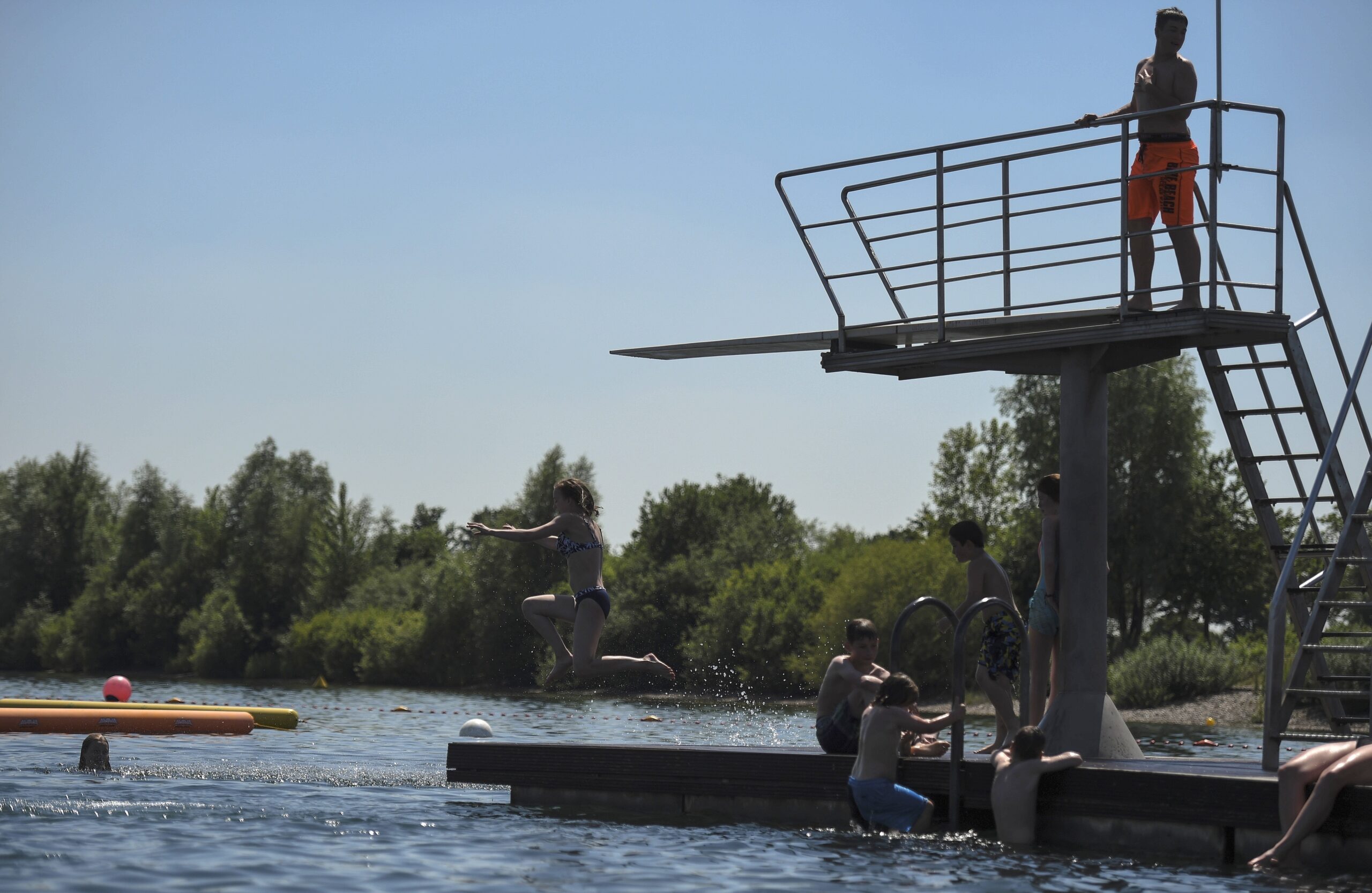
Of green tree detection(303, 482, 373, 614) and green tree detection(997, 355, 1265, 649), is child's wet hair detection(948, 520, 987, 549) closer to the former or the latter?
green tree detection(997, 355, 1265, 649)

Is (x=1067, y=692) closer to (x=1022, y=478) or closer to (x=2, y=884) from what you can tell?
(x=2, y=884)

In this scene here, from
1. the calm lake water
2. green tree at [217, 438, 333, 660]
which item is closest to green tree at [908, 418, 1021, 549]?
green tree at [217, 438, 333, 660]

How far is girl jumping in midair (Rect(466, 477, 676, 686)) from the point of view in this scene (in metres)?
13.9

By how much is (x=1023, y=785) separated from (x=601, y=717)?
2758cm

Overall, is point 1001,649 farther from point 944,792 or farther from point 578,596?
point 578,596

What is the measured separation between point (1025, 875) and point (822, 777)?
8.56 feet

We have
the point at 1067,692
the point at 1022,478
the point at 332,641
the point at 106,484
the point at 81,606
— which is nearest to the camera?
the point at 1067,692

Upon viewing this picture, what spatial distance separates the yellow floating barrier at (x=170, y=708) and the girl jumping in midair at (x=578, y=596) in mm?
13084

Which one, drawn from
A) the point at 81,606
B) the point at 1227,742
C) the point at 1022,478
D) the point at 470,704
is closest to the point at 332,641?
the point at 81,606

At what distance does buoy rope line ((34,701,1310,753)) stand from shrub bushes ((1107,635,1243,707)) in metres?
10.9

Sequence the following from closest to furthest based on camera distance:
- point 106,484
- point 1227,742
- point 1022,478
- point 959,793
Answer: point 959,793 < point 1227,742 < point 1022,478 < point 106,484

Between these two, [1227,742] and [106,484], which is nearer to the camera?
[1227,742]

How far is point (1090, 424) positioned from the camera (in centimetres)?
1312

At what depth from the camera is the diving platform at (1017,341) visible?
1210 cm
